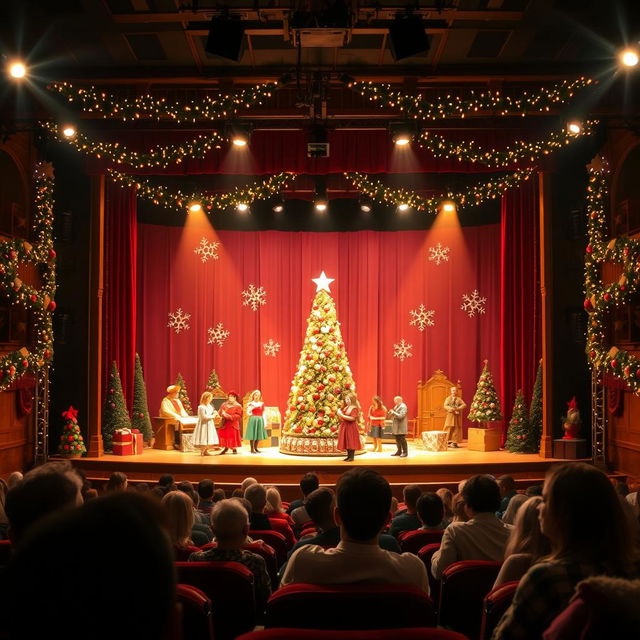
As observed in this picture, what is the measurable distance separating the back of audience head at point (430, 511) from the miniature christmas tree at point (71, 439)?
808 cm

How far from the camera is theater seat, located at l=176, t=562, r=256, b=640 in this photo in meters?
2.85

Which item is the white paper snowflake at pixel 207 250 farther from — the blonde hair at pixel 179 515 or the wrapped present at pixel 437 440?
the blonde hair at pixel 179 515

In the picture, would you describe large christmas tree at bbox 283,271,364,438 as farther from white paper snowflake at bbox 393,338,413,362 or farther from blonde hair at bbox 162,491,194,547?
blonde hair at bbox 162,491,194,547

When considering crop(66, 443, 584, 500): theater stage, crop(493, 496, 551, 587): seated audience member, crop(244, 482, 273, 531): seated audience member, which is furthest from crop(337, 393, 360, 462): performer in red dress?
crop(493, 496, 551, 587): seated audience member

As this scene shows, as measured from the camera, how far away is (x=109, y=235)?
1296cm

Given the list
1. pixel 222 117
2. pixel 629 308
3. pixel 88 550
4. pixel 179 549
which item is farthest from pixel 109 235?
pixel 88 550

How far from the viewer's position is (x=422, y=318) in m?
15.6

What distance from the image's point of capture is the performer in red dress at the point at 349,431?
11.6 meters

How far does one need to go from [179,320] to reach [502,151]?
24.1ft

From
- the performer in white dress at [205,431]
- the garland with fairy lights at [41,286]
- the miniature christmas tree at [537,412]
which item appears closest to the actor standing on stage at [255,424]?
the performer in white dress at [205,431]

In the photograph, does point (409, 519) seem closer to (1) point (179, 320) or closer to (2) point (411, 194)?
(2) point (411, 194)

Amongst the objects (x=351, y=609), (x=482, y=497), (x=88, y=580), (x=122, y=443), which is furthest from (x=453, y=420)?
(x=88, y=580)

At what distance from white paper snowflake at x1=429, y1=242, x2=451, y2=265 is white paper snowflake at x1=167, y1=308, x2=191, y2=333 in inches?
200

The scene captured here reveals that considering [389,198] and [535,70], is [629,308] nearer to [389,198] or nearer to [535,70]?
[535,70]
